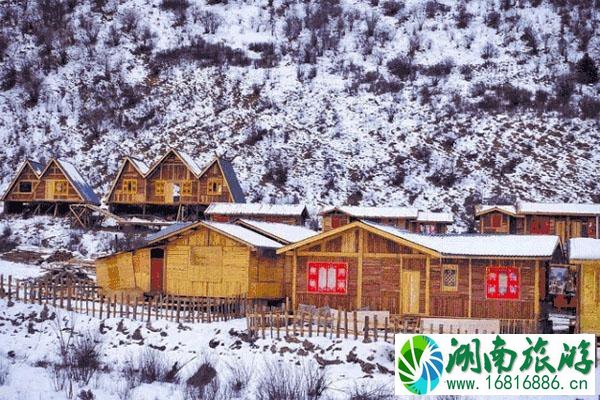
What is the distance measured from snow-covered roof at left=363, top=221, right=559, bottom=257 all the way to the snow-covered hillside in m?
33.0

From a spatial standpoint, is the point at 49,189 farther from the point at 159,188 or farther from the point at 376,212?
the point at 376,212

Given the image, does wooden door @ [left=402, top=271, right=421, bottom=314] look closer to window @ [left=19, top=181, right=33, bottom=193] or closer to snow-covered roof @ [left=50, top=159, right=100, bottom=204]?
snow-covered roof @ [left=50, top=159, right=100, bottom=204]

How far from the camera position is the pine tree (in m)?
89.4

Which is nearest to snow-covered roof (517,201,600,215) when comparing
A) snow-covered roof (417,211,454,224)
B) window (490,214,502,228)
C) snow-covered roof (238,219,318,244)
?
window (490,214,502,228)

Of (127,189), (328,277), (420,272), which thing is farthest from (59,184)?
(420,272)

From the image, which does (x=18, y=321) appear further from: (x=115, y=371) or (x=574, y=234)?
(x=574, y=234)

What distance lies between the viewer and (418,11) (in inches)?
4122

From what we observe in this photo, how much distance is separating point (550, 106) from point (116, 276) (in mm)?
57358

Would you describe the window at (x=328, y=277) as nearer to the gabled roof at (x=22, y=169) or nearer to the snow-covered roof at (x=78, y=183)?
the snow-covered roof at (x=78, y=183)

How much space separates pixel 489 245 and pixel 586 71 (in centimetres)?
6310

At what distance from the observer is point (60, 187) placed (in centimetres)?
6359

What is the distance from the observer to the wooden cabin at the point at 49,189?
6297cm

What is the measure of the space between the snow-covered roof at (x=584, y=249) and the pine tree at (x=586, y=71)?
6295cm

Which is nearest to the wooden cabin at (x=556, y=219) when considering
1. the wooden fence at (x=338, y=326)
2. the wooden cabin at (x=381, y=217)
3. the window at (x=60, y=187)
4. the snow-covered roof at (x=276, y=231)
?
the wooden cabin at (x=381, y=217)
